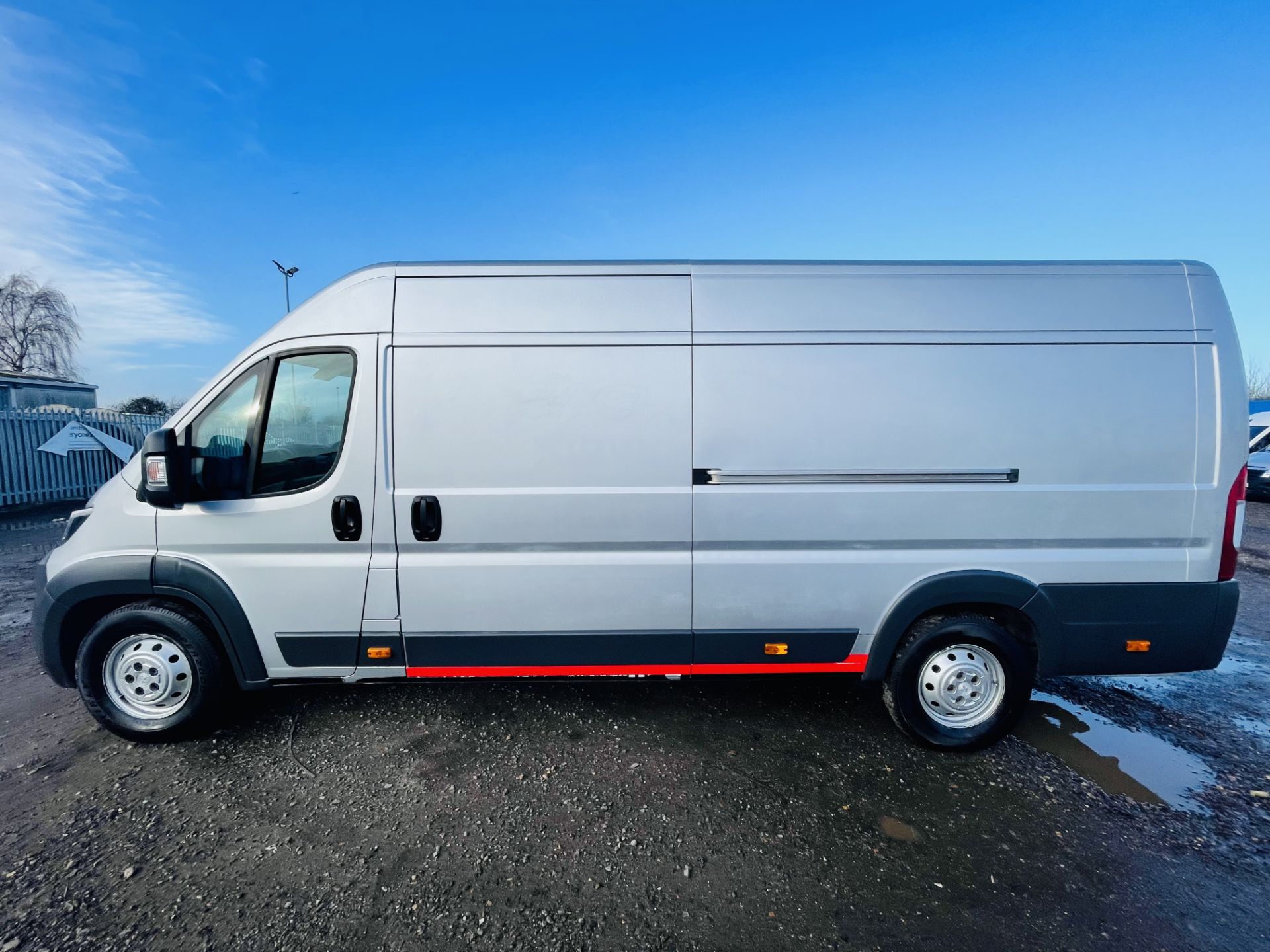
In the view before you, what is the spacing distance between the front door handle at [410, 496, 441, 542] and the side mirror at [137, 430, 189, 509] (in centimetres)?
113

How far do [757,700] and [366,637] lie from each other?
2.31 m

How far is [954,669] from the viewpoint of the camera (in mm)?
2836

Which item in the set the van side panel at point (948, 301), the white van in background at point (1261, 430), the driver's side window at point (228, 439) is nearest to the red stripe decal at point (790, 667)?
the van side panel at point (948, 301)

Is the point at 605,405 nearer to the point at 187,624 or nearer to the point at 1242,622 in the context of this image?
the point at 187,624

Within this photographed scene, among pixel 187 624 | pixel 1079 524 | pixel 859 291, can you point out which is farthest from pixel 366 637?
pixel 1079 524

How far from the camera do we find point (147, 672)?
2836mm

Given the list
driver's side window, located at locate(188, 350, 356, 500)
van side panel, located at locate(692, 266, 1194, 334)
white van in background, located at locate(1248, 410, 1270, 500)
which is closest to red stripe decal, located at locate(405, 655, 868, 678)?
driver's side window, located at locate(188, 350, 356, 500)

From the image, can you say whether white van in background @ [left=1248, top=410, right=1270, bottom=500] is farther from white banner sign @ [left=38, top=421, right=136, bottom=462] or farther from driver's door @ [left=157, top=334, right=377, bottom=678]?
white banner sign @ [left=38, top=421, right=136, bottom=462]

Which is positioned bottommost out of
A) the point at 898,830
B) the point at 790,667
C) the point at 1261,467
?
the point at 898,830

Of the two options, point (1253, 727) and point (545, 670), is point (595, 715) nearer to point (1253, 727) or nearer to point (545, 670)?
point (545, 670)

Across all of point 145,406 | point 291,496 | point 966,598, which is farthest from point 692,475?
point 145,406

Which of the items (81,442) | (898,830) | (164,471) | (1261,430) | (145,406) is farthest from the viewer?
(145,406)

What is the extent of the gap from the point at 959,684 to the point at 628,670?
5.79 feet

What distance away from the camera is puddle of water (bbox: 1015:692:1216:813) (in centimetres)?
264
